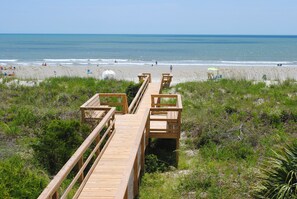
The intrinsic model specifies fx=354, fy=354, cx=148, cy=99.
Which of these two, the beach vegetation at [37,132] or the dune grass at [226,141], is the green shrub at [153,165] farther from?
the beach vegetation at [37,132]

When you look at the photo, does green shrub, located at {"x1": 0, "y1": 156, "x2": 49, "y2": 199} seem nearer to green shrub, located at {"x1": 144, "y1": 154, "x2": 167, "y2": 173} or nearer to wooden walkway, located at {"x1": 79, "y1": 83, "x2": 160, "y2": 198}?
wooden walkway, located at {"x1": 79, "y1": 83, "x2": 160, "y2": 198}

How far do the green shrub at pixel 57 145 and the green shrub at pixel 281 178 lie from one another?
4.22 m

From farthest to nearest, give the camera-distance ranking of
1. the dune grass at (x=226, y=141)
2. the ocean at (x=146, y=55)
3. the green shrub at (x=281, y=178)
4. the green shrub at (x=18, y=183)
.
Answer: the ocean at (x=146, y=55) < the dune grass at (x=226, y=141) < the green shrub at (x=281, y=178) < the green shrub at (x=18, y=183)

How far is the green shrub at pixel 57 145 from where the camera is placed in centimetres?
819

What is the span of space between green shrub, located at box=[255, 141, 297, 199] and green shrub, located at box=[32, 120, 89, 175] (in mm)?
4225

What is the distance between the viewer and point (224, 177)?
7953 millimetres

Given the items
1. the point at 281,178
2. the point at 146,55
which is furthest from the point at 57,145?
the point at 146,55

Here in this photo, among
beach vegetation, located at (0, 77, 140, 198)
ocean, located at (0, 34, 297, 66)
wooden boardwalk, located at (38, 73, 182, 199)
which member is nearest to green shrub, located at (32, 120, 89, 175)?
beach vegetation, located at (0, 77, 140, 198)

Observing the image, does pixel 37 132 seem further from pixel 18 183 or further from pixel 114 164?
pixel 18 183

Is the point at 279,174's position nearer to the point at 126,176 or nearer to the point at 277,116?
the point at 126,176

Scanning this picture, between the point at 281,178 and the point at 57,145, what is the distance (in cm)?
494

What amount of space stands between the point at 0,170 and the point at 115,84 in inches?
609

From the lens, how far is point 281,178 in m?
6.91

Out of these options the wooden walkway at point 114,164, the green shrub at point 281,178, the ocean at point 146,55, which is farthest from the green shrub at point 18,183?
the ocean at point 146,55
